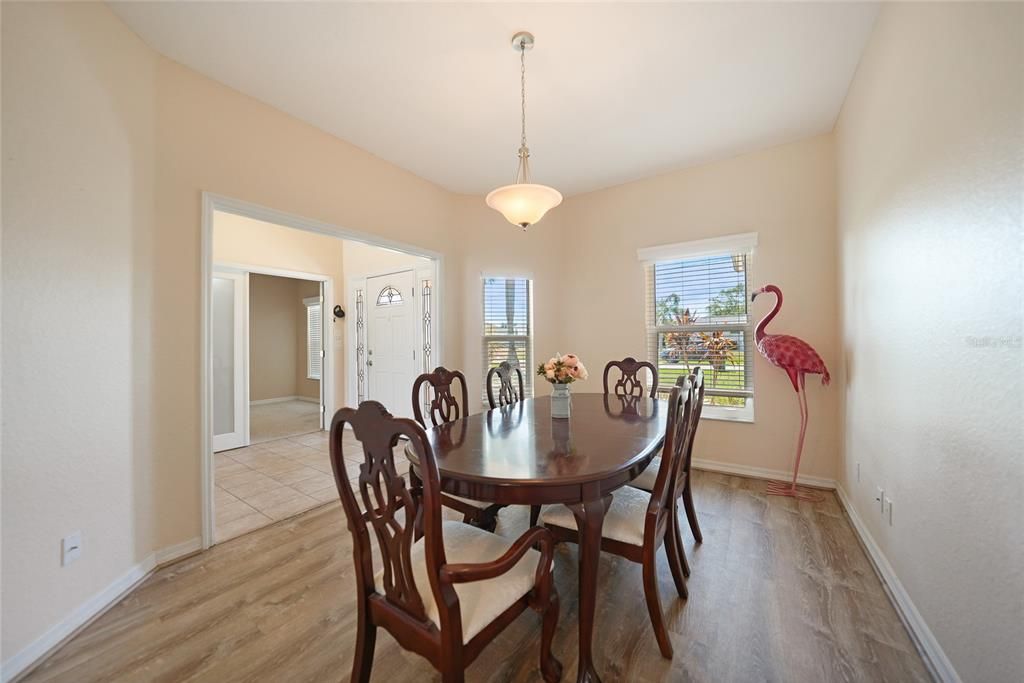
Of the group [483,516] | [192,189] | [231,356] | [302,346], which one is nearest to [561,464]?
[483,516]

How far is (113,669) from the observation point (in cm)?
142

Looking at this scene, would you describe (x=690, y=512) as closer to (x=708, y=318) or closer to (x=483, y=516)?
(x=483, y=516)

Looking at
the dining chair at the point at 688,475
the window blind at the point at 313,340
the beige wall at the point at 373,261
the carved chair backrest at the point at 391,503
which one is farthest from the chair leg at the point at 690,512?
the window blind at the point at 313,340

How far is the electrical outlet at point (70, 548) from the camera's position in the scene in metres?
1.60

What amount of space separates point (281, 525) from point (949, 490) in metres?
3.35

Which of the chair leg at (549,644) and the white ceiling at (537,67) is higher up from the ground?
the white ceiling at (537,67)

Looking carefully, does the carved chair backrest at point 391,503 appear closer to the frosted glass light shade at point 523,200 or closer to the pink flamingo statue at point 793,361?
the frosted glass light shade at point 523,200

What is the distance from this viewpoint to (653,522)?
148cm

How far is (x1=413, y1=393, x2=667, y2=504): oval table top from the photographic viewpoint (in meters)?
1.30

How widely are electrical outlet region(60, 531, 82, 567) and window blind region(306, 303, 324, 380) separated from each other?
5.64 meters

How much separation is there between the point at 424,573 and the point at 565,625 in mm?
793

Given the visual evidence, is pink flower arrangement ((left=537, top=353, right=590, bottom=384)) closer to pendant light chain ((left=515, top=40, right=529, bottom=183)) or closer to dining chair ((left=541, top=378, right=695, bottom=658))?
dining chair ((left=541, top=378, right=695, bottom=658))

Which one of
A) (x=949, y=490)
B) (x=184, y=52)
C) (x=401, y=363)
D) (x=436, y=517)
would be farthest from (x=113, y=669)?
(x=401, y=363)

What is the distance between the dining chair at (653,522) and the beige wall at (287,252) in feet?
10.7
